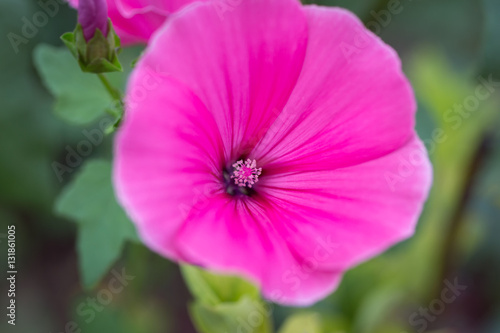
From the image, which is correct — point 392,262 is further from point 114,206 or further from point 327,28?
point 327,28

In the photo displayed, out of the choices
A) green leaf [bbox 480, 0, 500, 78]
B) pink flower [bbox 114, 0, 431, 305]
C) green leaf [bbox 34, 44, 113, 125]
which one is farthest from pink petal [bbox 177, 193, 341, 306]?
green leaf [bbox 480, 0, 500, 78]

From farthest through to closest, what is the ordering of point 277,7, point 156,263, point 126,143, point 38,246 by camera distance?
point 38,246, point 156,263, point 277,7, point 126,143

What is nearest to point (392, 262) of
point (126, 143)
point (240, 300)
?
point (240, 300)

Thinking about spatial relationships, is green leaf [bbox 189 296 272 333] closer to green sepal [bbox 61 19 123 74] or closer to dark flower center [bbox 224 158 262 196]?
dark flower center [bbox 224 158 262 196]

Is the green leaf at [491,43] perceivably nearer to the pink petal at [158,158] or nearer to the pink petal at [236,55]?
the pink petal at [236,55]

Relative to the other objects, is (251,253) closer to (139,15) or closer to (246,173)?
(246,173)

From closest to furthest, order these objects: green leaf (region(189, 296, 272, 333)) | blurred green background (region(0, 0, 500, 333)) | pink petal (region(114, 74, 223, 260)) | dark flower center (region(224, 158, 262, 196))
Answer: pink petal (region(114, 74, 223, 260))
dark flower center (region(224, 158, 262, 196))
green leaf (region(189, 296, 272, 333))
blurred green background (region(0, 0, 500, 333))

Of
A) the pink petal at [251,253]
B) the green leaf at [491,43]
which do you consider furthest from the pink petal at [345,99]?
the green leaf at [491,43]
